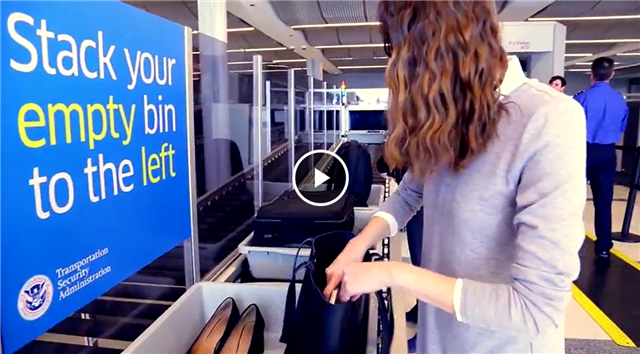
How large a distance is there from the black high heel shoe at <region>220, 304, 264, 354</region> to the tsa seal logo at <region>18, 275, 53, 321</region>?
56cm

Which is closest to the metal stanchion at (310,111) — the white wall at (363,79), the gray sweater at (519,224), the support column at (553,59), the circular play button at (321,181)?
the circular play button at (321,181)

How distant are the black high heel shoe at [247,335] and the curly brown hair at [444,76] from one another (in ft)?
2.64

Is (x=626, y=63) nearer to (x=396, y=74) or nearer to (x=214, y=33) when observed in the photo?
(x=214, y=33)

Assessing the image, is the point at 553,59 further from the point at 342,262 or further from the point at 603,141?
the point at 342,262

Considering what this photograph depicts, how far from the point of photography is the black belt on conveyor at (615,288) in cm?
314

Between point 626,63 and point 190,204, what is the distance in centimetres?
1908

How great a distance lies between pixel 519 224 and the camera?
0.71 metres

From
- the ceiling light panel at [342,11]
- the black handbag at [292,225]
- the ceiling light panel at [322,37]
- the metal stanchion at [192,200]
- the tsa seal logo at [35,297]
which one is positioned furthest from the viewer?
the ceiling light panel at [322,37]

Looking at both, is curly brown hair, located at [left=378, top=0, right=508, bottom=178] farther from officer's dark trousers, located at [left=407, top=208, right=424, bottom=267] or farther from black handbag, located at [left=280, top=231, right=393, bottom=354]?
officer's dark trousers, located at [left=407, top=208, right=424, bottom=267]

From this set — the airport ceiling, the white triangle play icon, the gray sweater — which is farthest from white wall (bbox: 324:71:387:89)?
the gray sweater

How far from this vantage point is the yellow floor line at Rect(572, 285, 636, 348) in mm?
2852

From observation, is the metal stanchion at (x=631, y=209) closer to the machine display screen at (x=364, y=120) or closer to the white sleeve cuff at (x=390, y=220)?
the machine display screen at (x=364, y=120)

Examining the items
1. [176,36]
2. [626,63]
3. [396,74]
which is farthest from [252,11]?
[626,63]

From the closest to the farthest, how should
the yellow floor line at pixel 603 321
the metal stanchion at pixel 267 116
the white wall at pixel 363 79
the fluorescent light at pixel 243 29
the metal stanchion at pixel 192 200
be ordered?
1. the metal stanchion at pixel 192 200
2. the yellow floor line at pixel 603 321
3. the metal stanchion at pixel 267 116
4. the fluorescent light at pixel 243 29
5. the white wall at pixel 363 79
